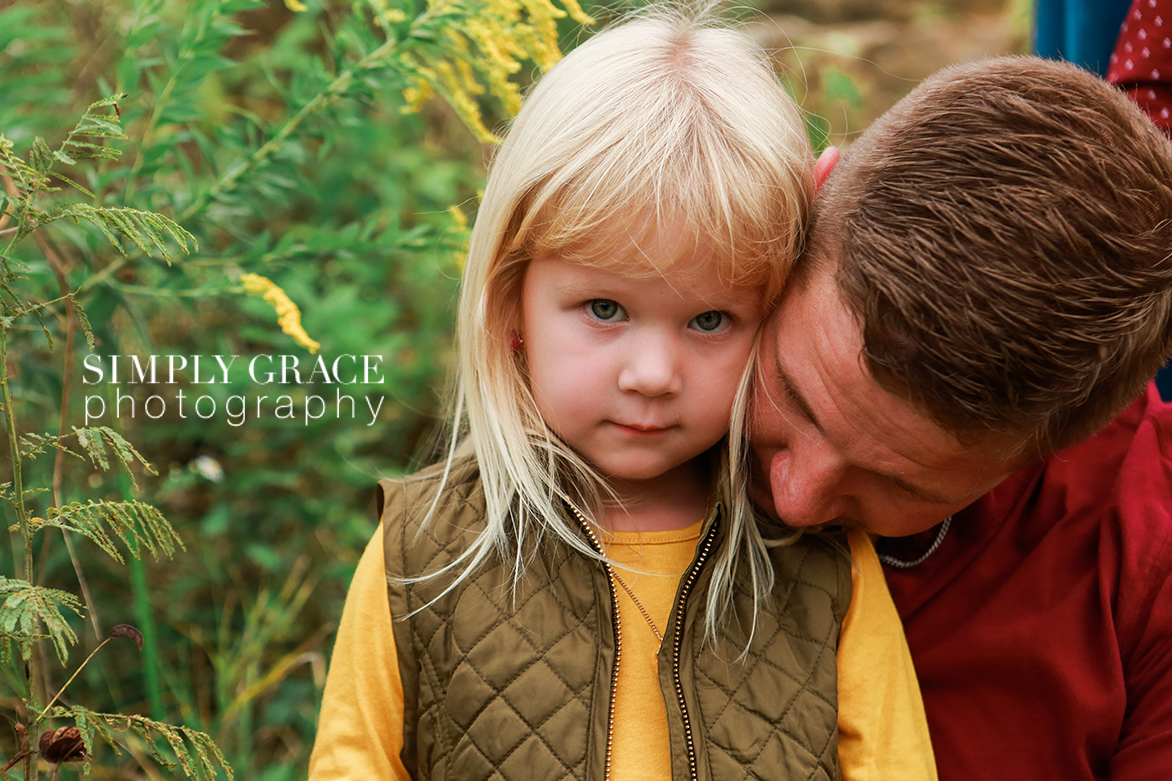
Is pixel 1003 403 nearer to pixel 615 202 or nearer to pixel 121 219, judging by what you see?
pixel 615 202

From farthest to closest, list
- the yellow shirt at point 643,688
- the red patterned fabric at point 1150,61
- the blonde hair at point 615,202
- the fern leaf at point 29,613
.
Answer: the red patterned fabric at point 1150,61
the yellow shirt at point 643,688
the blonde hair at point 615,202
the fern leaf at point 29,613

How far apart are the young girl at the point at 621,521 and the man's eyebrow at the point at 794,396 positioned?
0.06 meters

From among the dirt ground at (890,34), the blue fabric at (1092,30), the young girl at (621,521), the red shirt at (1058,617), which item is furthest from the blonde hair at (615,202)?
the dirt ground at (890,34)

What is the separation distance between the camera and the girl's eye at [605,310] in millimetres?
1318

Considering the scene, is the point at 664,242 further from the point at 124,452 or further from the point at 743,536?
the point at 124,452

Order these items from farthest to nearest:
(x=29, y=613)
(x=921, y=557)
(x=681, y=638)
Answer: (x=921, y=557)
(x=681, y=638)
(x=29, y=613)

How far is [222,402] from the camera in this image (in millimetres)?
2203

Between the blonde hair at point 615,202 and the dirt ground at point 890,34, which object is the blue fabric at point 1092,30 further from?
the dirt ground at point 890,34

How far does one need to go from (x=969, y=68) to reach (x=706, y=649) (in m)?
0.91

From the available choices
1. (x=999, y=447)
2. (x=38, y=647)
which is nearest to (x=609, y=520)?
(x=999, y=447)

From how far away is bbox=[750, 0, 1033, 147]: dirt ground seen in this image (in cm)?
446

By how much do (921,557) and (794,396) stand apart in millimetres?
499

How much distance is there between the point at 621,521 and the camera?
150cm

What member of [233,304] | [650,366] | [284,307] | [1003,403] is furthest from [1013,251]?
[233,304]
